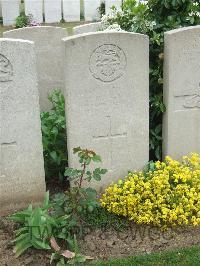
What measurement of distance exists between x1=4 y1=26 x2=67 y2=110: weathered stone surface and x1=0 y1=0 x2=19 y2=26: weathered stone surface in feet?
25.4

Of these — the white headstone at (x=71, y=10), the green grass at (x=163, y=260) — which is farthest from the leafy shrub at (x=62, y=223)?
the white headstone at (x=71, y=10)

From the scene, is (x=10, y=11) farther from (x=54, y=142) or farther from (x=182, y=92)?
(x=182, y=92)

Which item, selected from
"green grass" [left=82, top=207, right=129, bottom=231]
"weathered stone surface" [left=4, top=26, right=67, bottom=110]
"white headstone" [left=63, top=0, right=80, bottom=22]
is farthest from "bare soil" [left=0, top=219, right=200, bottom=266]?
"white headstone" [left=63, top=0, right=80, bottom=22]

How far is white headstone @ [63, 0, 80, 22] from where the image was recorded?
1348 centimetres

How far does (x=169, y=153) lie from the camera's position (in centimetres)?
477

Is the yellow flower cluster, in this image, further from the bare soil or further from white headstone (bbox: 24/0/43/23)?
white headstone (bbox: 24/0/43/23)

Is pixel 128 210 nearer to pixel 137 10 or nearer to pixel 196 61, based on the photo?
pixel 196 61

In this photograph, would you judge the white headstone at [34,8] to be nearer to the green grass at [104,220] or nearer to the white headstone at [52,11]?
the white headstone at [52,11]

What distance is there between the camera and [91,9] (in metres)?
13.7

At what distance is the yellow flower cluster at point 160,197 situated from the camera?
416 centimetres

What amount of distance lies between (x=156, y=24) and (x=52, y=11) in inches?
362

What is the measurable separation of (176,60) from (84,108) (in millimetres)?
914

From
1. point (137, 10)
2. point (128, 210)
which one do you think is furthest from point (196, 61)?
point (128, 210)

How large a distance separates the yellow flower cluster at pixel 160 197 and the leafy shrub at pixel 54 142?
0.64 metres
